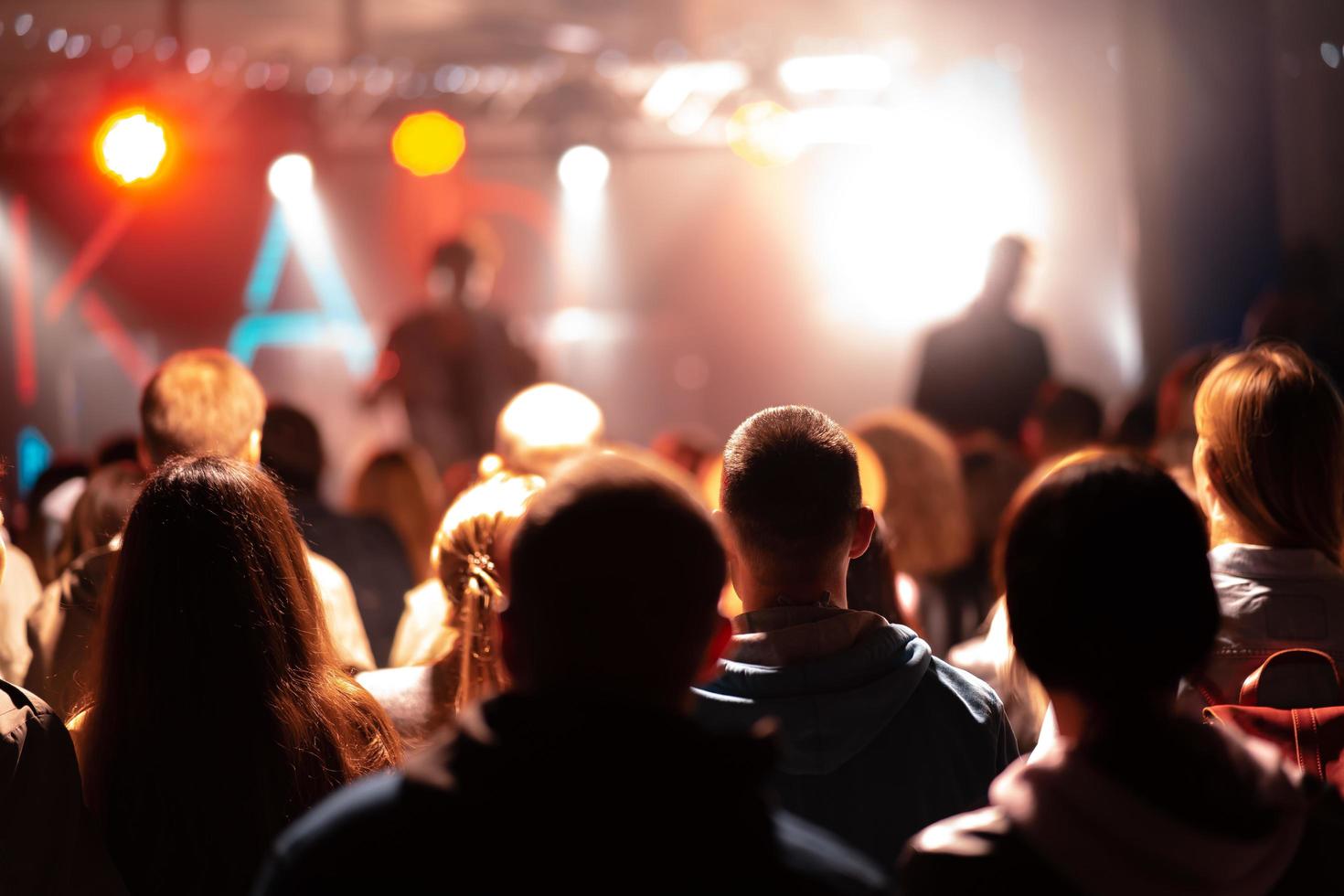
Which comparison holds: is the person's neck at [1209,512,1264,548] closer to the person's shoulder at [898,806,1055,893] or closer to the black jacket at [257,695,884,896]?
the person's shoulder at [898,806,1055,893]

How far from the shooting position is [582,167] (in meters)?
12.2

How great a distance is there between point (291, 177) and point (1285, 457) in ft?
35.5

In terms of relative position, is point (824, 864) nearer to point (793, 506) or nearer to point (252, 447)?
point (793, 506)

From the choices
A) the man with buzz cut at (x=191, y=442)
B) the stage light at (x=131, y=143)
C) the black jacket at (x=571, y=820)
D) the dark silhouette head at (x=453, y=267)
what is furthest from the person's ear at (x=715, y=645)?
the stage light at (x=131, y=143)

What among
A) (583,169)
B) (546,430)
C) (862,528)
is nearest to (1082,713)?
(862,528)

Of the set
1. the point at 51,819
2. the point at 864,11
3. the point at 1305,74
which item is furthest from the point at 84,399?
the point at 51,819

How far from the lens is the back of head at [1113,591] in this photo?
55.3 inches

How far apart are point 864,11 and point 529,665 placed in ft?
32.4

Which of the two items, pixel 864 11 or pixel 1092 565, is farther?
pixel 864 11

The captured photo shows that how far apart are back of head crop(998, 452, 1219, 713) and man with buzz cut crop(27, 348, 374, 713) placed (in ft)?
5.98

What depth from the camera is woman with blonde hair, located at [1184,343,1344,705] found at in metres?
2.21

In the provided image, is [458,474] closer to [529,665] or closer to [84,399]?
[529,665]

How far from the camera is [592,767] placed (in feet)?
3.74

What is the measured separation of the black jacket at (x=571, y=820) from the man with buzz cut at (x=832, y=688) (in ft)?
2.33
